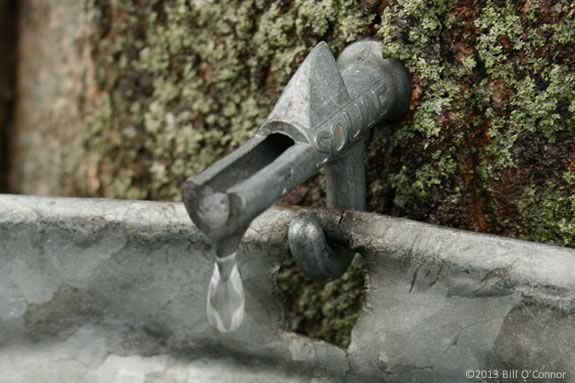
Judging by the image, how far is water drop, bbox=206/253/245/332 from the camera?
0.82 m

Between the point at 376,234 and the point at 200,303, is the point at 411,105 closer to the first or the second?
the point at 376,234

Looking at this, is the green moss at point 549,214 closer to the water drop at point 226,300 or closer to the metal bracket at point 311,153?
the metal bracket at point 311,153

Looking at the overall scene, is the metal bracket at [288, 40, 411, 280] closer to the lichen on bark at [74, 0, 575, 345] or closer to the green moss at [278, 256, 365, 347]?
the lichen on bark at [74, 0, 575, 345]

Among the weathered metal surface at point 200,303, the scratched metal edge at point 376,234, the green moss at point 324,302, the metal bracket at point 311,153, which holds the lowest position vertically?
the green moss at point 324,302

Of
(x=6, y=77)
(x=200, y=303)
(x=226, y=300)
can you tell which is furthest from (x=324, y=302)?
(x=6, y=77)

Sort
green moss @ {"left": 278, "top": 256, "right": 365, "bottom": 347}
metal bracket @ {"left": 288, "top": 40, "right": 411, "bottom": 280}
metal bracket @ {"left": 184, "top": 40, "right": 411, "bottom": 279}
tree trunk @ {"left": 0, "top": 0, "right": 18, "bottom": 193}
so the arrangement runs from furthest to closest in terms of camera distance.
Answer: tree trunk @ {"left": 0, "top": 0, "right": 18, "bottom": 193}, green moss @ {"left": 278, "top": 256, "right": 365, "bottom": 347}, metal bracket @ {"left": 288, "top": 40, "right": 411, "bottom": 280}, metal bracket @ {"left": 184, "top": 40, "right": 411, "bottom": 279}

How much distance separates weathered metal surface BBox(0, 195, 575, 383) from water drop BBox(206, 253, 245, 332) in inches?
4.2

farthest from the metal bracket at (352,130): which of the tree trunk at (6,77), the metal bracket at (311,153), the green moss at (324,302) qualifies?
the tree trunk at (6,77)

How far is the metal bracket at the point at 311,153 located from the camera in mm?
738

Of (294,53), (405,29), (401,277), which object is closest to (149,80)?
(294,53)

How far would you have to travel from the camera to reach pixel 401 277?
0.87 m

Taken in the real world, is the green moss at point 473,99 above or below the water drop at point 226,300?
above

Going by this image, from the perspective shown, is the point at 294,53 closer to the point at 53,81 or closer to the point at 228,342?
the point at 228,342

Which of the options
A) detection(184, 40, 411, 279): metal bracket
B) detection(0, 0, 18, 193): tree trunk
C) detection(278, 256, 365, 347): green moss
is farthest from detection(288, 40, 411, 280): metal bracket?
detection(0, 0, 18, 193): tree trunk
